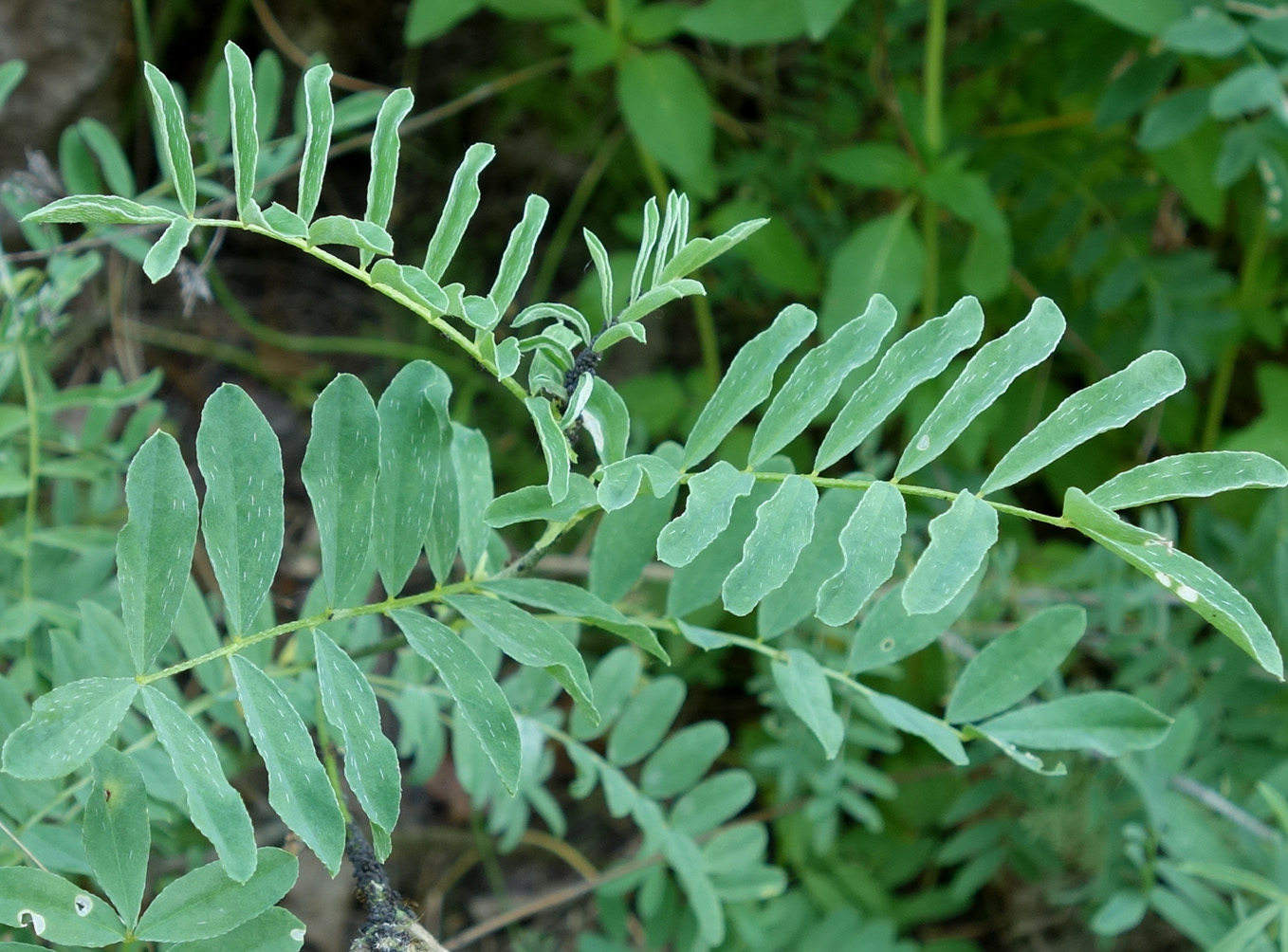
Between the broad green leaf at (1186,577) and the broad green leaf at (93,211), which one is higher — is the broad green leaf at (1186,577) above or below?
below

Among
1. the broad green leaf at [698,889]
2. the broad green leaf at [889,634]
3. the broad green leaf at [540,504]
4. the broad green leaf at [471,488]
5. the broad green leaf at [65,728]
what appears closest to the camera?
the broad green leaf at [65,728]

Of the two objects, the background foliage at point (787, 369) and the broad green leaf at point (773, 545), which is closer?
the broad green leaf at point (773, 545)

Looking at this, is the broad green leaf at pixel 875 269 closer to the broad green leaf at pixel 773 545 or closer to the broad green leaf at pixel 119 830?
the broad green leaf at pixel 773 545

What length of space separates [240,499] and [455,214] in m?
0.20

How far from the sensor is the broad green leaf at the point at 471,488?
2.21 ft

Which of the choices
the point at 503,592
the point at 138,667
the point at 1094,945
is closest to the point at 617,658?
the point at 503,592

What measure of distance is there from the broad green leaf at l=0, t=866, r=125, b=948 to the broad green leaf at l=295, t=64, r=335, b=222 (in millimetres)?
373

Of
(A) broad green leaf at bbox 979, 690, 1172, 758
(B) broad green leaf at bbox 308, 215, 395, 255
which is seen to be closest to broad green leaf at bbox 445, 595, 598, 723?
(B) broad green leaf at bbox 308, 215, 395, 255

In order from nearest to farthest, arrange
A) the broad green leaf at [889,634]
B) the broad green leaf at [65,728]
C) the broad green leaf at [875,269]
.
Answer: the broad green leaf at [65,728] < the broad green leaf at [889,634] < the broad green leaf at [875,269]

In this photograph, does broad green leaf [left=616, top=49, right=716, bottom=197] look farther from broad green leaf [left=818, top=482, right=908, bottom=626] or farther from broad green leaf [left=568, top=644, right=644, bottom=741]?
broad green leaf [left=818, top=482, right=908, bottom=626]

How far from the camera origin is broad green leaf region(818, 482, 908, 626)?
0.54m

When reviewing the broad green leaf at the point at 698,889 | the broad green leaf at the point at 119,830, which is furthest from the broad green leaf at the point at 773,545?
the broad green leaf at the point at 698,889

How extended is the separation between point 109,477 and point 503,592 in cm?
74

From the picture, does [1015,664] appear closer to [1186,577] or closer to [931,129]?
[1186,577]
